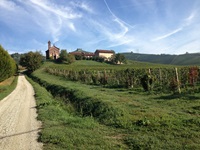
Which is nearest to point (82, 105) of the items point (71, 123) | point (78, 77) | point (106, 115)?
point (106, 115)

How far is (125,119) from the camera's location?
28.2 feet

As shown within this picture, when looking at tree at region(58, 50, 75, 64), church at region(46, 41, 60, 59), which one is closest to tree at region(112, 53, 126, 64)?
tree at region(58, 50, 75, 64)

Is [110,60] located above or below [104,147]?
above

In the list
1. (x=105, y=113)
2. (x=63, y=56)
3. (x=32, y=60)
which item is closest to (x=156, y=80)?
(x=105, y=113)

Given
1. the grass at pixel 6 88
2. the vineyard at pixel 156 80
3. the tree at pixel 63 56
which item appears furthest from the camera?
the tree at pixel 63 56

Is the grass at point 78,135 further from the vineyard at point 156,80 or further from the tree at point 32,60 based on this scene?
the tree at point 32,60

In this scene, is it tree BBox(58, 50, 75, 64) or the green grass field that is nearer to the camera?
the green grass field

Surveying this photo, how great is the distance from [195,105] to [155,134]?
4.63 meters

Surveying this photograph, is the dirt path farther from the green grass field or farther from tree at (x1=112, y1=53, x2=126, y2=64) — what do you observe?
tree at (x1=112, y1=53, x2=126, y2=64)

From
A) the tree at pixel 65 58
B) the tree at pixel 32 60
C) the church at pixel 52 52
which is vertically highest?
the church at pixel 52 52

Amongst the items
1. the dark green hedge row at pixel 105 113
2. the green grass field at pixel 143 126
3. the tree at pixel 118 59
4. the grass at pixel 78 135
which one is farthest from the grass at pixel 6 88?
the tree at pixel 118 59

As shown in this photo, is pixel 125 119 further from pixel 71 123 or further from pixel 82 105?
pixel 82 105

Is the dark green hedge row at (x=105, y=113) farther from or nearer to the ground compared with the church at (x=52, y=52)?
nearer to the ground

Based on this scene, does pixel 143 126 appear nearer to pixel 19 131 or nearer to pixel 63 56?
pixel 19 131
